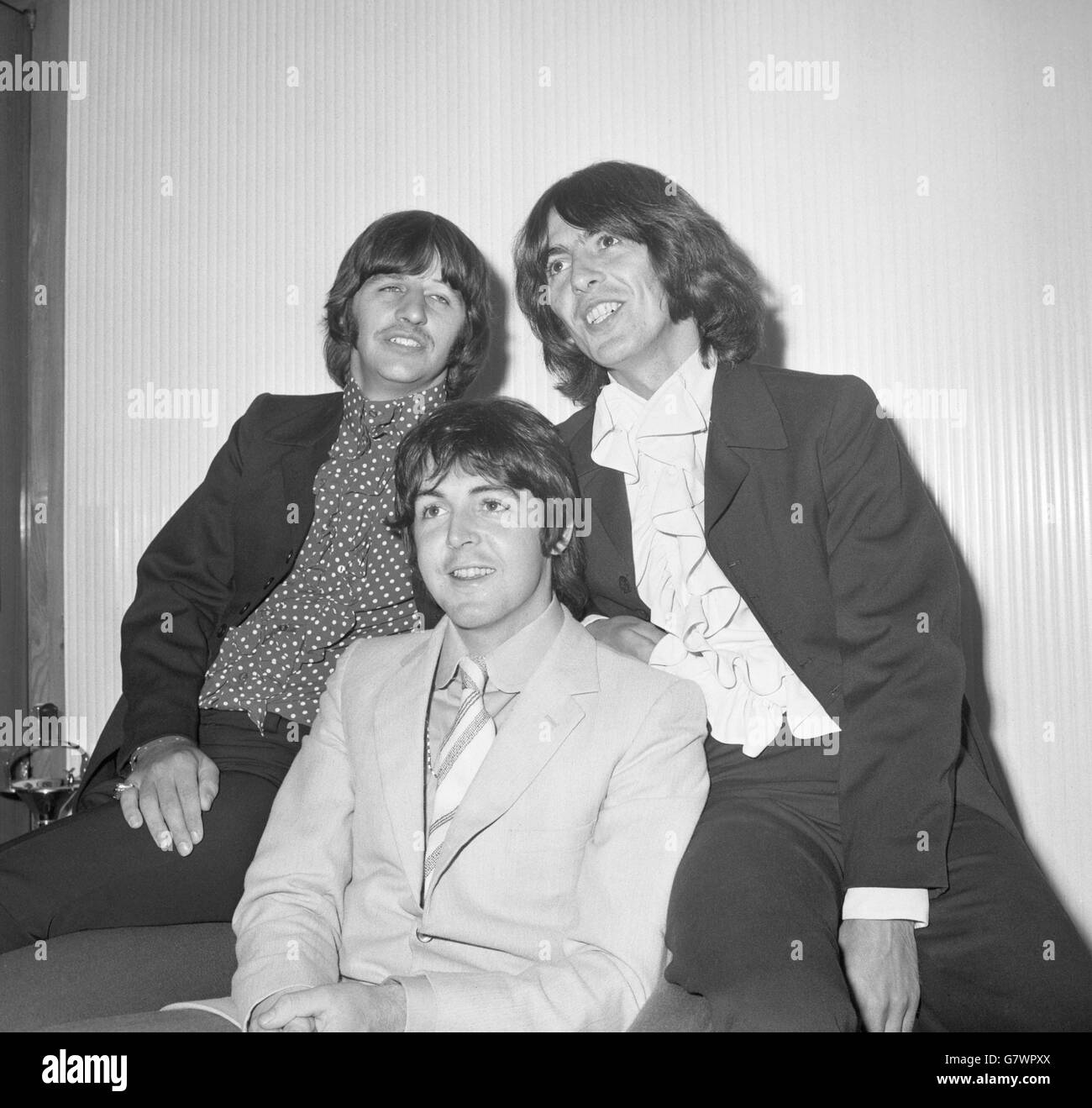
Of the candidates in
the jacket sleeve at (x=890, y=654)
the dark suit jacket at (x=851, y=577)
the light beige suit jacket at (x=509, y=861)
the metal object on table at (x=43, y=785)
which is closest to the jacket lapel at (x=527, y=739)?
the light beige suit jacket at (x=509, y=861)

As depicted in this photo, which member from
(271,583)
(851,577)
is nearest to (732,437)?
(851,577)

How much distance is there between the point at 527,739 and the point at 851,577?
18.6 inches

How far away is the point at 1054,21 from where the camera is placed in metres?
2.31

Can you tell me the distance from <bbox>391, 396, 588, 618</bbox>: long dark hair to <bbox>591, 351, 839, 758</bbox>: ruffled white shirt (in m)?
0.09

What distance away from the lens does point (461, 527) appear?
1.43 metres

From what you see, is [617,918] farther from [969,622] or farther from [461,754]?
[969,622]

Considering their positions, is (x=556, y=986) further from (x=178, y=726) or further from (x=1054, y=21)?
(x=1054, y=21)

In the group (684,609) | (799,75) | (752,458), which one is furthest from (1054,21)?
(684,609)

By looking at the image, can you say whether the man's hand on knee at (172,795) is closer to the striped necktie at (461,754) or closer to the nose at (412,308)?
the striped necktie at (461,754)

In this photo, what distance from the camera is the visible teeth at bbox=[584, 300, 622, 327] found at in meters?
1.62

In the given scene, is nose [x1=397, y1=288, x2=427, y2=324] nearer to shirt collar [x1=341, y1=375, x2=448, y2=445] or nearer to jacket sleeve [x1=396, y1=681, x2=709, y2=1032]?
shirt collar [x1=341, y1=375, x2=448, y2=445]

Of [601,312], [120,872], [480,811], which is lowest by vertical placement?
[120,872]

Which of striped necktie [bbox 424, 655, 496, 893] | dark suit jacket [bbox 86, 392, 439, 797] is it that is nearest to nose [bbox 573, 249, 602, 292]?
dark suit jacket [bbox 86, 392, 439, 797]

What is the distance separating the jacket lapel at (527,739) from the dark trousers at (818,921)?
22 cm
